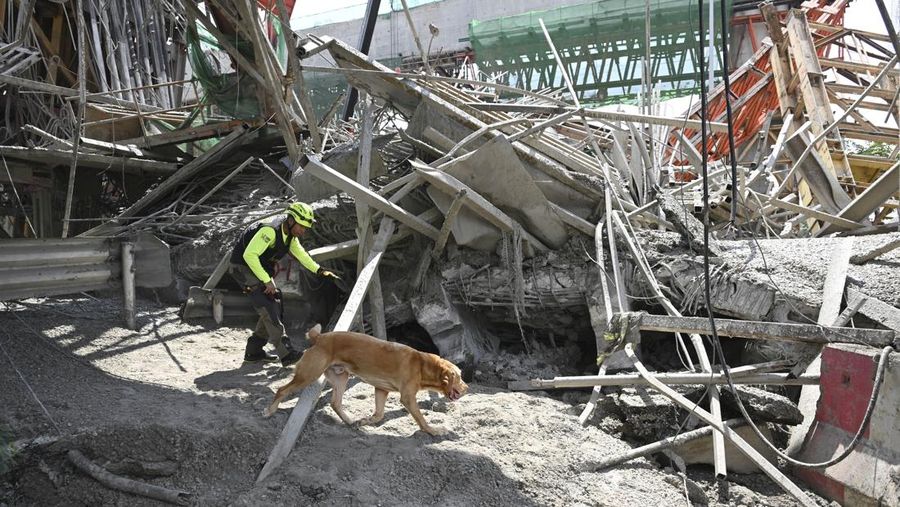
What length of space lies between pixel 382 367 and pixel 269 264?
7.07 ft

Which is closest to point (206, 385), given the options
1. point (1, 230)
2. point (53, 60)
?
point (53, 60)

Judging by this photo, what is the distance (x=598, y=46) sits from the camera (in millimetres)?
20250

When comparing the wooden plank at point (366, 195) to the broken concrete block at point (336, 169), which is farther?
the broken concrete block at point (336, 169)

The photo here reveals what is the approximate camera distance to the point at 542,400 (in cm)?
579

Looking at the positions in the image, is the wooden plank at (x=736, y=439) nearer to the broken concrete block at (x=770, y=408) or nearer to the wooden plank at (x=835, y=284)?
the broken concrete block at (x=770, y=408)

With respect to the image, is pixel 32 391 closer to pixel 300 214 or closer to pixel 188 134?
pixel 300 214

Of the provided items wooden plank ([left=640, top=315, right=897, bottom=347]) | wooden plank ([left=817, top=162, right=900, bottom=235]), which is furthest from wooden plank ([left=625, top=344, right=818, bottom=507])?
wooden plank ([left=817, top=162, right=900, bottom=235])

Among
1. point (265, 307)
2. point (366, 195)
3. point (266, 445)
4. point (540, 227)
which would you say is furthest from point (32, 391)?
point (540, 227)

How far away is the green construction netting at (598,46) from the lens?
19312mm

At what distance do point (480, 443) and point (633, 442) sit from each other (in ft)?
4.70

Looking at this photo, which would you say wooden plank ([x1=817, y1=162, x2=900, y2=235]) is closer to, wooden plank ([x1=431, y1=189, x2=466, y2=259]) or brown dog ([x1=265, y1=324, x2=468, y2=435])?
wooden plank ([x1=431, y1=189, x2=466, y2=259])

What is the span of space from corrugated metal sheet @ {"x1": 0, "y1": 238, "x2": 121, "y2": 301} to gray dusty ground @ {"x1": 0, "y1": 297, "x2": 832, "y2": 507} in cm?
67

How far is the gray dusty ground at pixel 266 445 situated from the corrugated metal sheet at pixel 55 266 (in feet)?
2.21

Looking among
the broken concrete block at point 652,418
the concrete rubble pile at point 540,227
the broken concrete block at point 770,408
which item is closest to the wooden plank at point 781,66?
the concrete rubble pile at point 540,227
